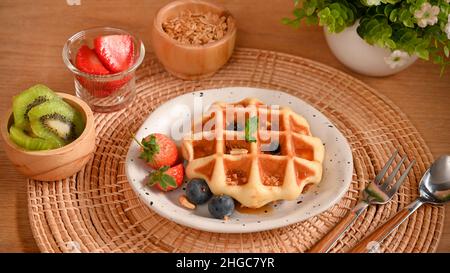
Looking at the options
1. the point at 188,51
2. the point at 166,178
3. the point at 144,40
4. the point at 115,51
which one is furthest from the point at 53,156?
the point at 144,40

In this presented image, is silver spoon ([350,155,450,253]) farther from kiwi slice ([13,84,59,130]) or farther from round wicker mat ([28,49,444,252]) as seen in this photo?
kiwi slice ([13,84,59,130])

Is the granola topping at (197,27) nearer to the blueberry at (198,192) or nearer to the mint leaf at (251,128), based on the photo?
the mint leaf at (251,128)

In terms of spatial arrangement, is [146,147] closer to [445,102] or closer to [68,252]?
[68,252]

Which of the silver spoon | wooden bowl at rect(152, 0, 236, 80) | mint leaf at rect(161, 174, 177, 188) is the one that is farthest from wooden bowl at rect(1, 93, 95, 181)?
the silver spoon

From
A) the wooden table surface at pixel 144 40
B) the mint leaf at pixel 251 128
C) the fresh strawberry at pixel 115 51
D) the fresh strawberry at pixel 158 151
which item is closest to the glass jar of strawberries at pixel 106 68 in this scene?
the fresh strawberry at pixel 115 51

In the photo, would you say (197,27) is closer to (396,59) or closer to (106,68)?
(106,68)
